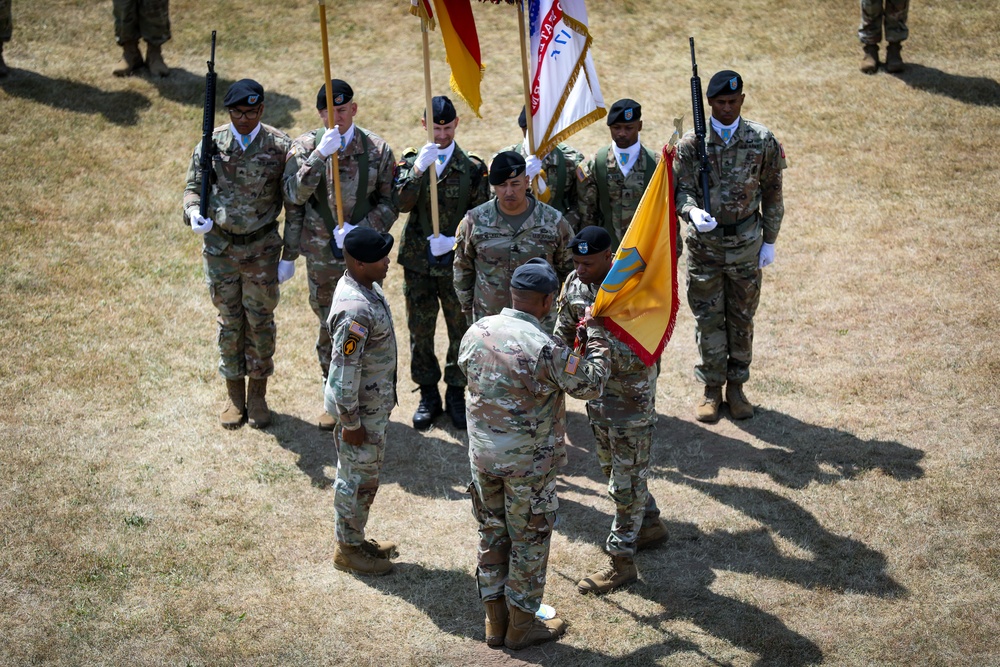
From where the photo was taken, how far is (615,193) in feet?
29.3

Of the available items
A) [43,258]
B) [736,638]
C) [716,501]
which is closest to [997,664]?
[736,638]

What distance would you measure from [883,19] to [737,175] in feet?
25.1

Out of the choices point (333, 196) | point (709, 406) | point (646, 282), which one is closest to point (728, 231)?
point (709, 406)

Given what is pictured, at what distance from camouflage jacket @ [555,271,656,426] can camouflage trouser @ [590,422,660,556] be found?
79mm

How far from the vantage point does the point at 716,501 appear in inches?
Answer: 320

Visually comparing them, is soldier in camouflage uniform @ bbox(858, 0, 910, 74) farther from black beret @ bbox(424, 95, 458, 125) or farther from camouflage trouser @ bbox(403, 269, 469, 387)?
camouflage trouser @ bbox(403, 269, 469, 387)

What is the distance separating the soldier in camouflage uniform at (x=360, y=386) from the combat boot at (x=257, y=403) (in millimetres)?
2392

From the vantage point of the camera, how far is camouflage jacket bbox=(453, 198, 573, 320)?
781 cm

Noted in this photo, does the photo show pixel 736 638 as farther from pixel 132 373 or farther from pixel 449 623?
pixel 132 373

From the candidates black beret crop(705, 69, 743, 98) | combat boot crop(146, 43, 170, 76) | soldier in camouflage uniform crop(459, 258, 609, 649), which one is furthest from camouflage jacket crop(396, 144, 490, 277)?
combat boot crop(146, 43, 170, 76)

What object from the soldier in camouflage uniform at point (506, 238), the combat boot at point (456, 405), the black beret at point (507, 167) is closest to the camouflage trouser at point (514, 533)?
the soldier in camouflage uniform at point (506, 238)

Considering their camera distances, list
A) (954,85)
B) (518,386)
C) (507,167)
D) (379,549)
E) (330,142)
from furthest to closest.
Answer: (954,85) < (330,142) < (507,167) < (379,549) < (518,386)

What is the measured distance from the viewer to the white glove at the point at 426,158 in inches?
333

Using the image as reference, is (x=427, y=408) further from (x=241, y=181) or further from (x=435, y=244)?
(x=241, y=181)
